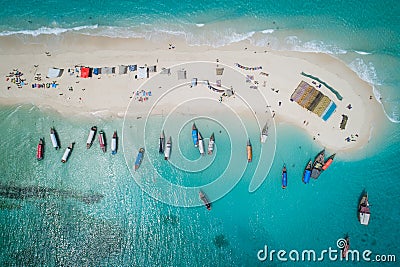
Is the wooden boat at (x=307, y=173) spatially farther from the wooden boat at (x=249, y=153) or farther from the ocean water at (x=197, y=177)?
the wooden boat at (x=249, y=153)

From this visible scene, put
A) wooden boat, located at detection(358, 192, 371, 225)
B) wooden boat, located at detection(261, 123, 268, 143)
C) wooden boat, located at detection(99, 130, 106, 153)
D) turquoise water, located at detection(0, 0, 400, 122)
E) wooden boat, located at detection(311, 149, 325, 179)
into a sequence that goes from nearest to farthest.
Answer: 1. wooden boat, located at detection(358, 192, 371, 225)
2. wooden boat, located at detection(311, 149, 325, 179)
3. wooden boat, located at detection(99, 130, 106, 153)
4. wooden boat, located at detection(261, 123, 268, 143)
5. turquoise water, located at detection(0, 0, 400, 122)

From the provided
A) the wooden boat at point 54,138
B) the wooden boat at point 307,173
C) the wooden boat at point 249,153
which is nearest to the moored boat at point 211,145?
the wooden boat at point 249,153

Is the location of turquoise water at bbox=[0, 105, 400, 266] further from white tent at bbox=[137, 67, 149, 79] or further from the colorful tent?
white tent at bbox=[137, 67, 149, 79]

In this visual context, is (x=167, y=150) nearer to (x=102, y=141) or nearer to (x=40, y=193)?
(x=102, y=141)

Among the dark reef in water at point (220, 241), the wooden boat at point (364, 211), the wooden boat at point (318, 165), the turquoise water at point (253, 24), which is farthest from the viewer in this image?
the turquoise water at point (253, 24)

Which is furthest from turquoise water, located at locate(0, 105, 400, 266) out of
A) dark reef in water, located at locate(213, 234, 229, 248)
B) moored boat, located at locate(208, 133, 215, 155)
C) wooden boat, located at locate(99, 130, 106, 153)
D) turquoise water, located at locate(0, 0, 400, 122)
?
turquoise water, located at locate(0, 0, 400, 122)

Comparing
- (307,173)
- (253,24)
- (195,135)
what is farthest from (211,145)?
(253,24)
